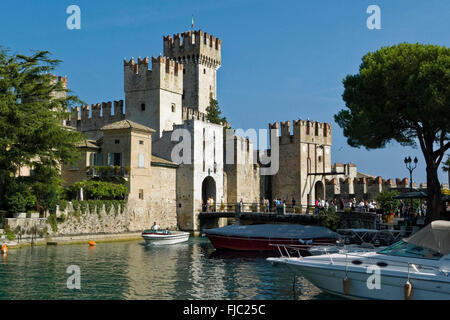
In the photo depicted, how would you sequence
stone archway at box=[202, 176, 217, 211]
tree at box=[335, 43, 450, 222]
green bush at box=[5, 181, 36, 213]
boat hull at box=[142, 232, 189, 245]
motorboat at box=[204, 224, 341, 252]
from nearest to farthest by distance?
tree at box=[335, 43, 450, 222], motorboat at box=[204, 224, 341, 252], green bush at box=[5, 181, 36, 213], boat hull at box=[142, 232, 189, 245], stone archway at box=[202, 176, 217, 211]

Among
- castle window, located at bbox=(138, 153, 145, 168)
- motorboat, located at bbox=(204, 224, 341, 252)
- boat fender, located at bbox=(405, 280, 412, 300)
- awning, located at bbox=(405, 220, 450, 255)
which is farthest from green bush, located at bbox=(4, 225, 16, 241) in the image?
boat fender, located at bbox=(405, 280, 412, 300)

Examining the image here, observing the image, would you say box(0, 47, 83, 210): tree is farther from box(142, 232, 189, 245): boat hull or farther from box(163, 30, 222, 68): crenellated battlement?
box(163, 30, 222, 68): crenellated battlement

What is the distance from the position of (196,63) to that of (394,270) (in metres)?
48.2

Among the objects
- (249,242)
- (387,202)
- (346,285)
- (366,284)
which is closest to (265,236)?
(249,242)

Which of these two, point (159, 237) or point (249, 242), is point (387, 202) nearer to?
point (249, 242)

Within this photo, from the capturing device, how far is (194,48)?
58.4 metres

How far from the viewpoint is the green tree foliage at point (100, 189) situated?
113 ft

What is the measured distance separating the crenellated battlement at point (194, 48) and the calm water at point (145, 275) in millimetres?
A: 34616

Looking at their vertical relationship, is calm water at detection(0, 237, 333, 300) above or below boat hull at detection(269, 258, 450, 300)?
below

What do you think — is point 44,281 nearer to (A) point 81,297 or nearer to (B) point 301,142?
(A) point 81,297

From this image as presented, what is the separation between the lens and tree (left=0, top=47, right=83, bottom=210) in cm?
2908

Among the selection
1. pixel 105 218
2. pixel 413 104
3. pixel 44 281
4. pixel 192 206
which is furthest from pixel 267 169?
pixel 44 281

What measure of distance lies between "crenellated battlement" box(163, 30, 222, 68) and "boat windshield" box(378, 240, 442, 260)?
1833 inches
